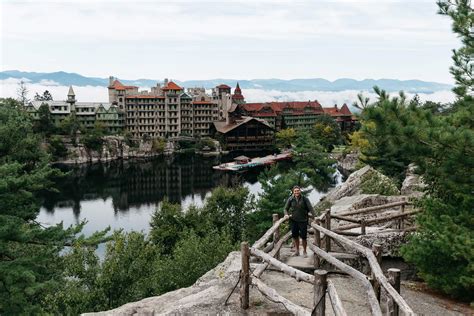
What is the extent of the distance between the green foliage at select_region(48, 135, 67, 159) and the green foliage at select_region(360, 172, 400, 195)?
62690 millimetres

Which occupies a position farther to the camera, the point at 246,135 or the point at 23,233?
the point at 246,135

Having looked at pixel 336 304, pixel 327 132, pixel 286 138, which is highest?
pixel 336 304

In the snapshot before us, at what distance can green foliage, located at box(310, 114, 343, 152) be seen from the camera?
8894cm

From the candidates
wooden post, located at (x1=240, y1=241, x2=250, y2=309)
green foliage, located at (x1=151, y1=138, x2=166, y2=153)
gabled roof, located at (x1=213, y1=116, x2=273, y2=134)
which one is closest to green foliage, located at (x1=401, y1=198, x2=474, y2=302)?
wooden post, located at (x1=240, y1=241, x2=250, y2=309)

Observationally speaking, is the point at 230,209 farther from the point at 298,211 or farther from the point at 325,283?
the point at 325,283

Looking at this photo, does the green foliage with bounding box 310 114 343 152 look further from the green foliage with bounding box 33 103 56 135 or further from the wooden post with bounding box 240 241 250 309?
the wooden post with bounding box 240 241 250 309

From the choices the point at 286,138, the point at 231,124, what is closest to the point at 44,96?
the point at 231,124

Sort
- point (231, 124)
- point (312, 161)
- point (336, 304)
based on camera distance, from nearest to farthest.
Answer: point (336, 304) → point (312, 161) → point (231, 124)

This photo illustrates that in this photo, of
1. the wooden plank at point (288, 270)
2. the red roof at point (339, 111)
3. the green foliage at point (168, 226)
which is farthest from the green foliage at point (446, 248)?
the red roof at point (339, 111)

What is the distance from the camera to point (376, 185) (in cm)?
2628

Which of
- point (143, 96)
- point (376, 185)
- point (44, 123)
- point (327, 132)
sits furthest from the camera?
point (143, 96)

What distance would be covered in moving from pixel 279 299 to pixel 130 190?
53.4 meters

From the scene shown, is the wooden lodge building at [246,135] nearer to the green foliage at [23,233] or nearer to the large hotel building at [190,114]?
the large hotel building at [190,114]

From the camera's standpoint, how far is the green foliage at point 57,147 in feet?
A: 259
